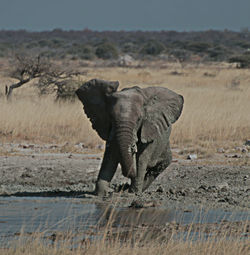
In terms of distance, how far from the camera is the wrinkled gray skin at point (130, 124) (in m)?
8.16

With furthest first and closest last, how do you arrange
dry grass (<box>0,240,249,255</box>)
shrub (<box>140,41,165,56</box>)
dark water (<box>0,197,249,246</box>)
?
shrub (<box>140,41,165,56</box>)
dark water (<box>0,197,249,246</box>)
dry grass (<box>0,240,249,255</box>)

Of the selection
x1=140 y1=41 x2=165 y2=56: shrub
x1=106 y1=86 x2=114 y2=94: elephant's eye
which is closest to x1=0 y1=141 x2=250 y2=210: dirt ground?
x1=106 y1=86 x2=114 y2=94: elephant's eye

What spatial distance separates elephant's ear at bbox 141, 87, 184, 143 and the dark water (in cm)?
112

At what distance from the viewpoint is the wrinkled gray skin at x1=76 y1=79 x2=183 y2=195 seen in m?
8.16

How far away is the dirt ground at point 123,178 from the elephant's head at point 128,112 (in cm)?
71

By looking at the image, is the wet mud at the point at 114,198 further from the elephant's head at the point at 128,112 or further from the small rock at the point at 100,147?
the elephant's head at the point at 128,112

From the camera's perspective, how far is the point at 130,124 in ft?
26.6

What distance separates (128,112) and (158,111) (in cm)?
94

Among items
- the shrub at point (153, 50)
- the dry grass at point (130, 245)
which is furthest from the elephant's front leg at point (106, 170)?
the shrub at point (153, 50)

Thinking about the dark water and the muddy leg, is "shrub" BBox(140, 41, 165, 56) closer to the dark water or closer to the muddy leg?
the muddy leg

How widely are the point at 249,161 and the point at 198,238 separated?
673cm

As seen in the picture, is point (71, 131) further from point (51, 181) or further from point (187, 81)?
point (187, 81)

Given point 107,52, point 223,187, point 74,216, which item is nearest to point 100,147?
point 223,187

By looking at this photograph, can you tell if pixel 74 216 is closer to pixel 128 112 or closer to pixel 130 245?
pixel 130 245
